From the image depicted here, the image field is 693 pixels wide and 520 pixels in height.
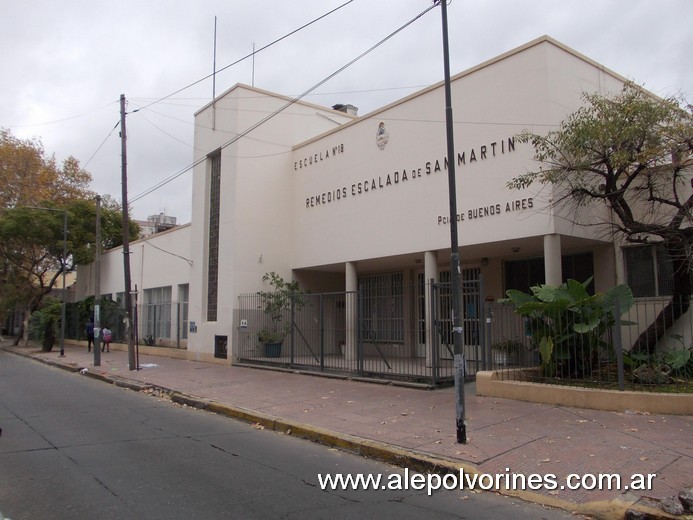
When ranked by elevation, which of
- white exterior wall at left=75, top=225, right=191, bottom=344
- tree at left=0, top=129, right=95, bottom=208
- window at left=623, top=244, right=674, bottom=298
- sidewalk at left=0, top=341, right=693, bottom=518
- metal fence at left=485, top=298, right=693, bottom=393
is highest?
tree at left=0, top=129, right=95, bottom=208

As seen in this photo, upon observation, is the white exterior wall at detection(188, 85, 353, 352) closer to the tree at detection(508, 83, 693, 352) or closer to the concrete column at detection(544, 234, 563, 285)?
the tree at detection(508, 83, 693, 352)

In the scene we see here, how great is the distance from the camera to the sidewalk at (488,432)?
19.0 ft

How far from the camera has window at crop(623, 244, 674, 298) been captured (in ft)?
41.8

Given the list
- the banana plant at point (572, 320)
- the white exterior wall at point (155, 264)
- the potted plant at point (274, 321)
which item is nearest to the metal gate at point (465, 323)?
the banana plant at point (572, 320)

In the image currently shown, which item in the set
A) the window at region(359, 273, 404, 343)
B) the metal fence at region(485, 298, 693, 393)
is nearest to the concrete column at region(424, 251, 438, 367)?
the window at region(359, 273, 404, 343)

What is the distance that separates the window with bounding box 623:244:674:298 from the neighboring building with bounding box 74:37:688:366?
0.31 feet

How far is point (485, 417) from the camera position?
9008 millimetres

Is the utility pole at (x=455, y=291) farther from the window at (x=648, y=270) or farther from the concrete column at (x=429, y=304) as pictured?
the window at (x=648, y=270)

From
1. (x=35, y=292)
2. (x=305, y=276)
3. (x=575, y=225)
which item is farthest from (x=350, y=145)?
(x=35, y=292)

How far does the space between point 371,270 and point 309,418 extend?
11192 millimetres

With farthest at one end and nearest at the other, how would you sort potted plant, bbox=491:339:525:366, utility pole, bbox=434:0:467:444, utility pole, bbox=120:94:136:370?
utility pole, bbox=120:94:136:370 < potted plant, bbox=491:339:525:366 < utility pole, bbox=434:0:467:444

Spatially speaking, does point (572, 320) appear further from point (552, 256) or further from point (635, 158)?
point (635, 158)

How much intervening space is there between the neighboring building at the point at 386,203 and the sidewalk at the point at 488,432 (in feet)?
9.02

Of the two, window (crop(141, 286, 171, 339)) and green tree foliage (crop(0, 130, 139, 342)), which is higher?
green tree foliage (crop(0, 130, 139, 342))
